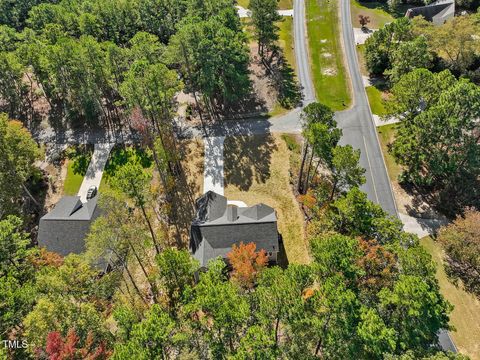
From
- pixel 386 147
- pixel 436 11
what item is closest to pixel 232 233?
pixel 386 147

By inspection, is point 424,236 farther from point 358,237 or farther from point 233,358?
point 233,358

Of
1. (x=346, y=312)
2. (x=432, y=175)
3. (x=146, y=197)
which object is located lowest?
(x=432, y=175)

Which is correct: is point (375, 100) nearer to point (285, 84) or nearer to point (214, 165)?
point (285, 84)

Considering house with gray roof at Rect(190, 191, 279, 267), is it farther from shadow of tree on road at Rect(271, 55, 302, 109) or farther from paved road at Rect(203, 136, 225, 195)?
shadow of tree on road at Rect(271, 55, 302, 109)

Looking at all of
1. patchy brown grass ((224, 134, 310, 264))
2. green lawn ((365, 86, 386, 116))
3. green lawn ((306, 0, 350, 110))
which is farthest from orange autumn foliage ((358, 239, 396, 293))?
green lawn ((306, 0, 350, 110))

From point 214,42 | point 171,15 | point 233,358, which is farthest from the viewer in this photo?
point 171,15

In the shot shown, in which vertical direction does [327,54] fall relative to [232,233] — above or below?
above

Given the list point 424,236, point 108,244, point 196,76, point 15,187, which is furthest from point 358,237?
point 15,187
